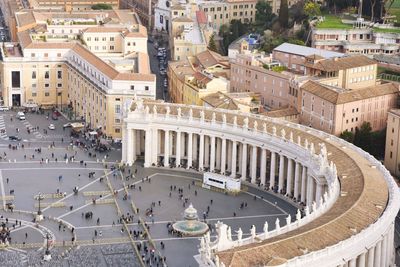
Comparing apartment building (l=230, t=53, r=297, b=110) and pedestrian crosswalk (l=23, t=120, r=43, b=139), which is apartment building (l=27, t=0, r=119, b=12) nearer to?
pedestrian crosswalk (l=23, t=120, r=43, b=139)

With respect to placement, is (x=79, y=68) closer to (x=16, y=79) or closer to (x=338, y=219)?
(x=16, y=79)

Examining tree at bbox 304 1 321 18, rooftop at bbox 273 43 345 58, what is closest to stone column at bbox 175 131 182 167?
rooftop at bbox 273 43 345 58

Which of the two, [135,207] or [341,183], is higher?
[341,183]

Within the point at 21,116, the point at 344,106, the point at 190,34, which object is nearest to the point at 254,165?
the point at 344,106

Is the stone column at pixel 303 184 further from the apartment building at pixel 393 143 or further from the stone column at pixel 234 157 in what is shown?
the apartment building at pixel 393 143

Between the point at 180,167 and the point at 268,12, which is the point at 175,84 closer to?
the point at 180,167

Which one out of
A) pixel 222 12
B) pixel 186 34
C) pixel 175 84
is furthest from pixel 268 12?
pixel 175 84
